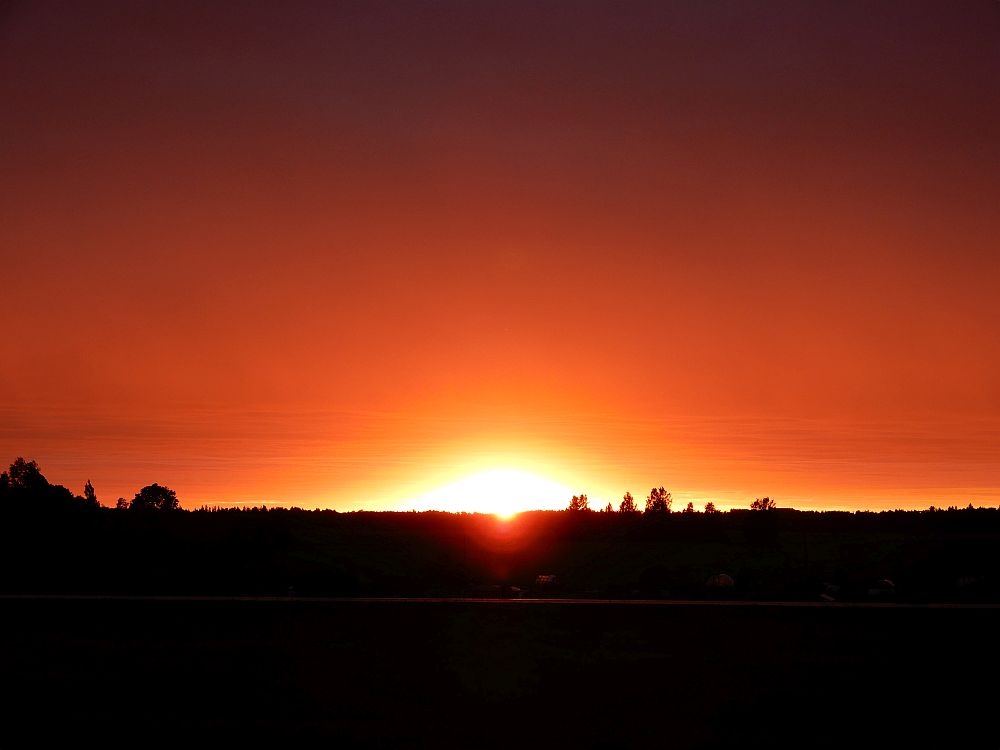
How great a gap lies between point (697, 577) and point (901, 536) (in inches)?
962

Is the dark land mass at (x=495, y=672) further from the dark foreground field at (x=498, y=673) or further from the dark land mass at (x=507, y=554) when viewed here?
the dark land mass at (x=507, y=554)

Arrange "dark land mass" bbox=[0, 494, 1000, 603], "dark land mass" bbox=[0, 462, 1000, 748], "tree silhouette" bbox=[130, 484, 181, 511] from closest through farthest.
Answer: "dark land mass" bbox=[0, 462, 1000, 748] < "dark land mass" bbox=[0, 494, 1000, 603] < "tree silhouette" bbox=[130, 484, 181, 511]

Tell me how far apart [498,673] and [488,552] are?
6090 cm

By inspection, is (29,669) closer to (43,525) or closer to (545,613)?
(545,613)

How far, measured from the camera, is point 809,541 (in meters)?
72.1

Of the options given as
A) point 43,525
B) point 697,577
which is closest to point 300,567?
point 43,525

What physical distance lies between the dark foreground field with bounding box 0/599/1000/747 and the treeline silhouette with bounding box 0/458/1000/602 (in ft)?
31.4

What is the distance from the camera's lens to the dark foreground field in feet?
34.8

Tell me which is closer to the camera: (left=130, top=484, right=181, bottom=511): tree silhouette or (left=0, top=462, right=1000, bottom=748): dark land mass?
(left=0, top=462, right=1000, bottom=748): dark land mass

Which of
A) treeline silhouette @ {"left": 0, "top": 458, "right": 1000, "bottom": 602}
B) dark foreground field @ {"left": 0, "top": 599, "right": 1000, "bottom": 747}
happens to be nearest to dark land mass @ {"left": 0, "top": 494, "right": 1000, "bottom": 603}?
treeline silhouette @ {"left": 0, "top": 458, "right": 1000, "bottom": 602}

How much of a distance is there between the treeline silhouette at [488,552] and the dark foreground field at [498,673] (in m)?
9.58

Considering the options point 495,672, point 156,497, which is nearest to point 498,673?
point 495,672

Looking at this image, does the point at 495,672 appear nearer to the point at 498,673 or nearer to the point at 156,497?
the point at 498,673

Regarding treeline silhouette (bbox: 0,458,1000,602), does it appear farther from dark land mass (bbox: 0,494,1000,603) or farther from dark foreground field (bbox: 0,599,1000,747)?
dark foreground field (bbox: 0,599,1000,747)
